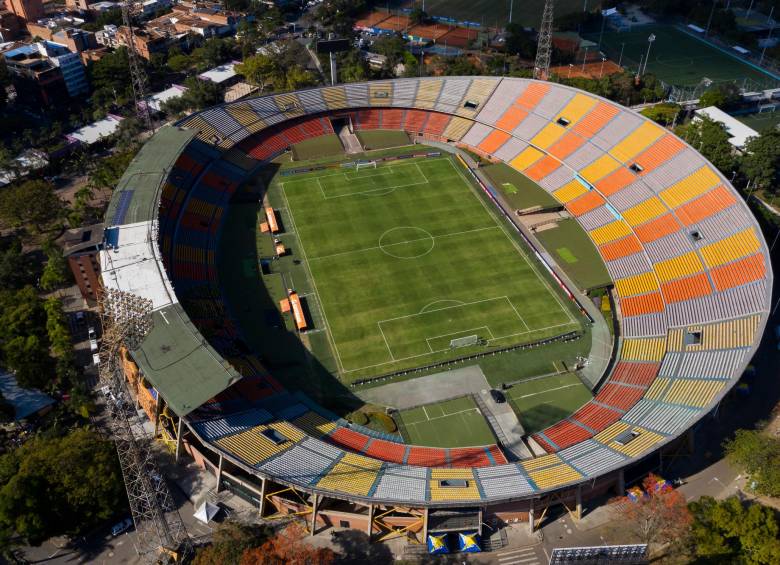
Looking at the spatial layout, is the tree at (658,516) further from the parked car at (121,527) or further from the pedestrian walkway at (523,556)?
the parked car at (121,527)

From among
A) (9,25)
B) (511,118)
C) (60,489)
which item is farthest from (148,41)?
(60,489)

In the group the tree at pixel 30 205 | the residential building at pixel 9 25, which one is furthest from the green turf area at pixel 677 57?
the residential building at pixel 9 25

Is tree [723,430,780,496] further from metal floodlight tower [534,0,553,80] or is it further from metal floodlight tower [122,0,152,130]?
metal floodlight tower [122,0,152,130]

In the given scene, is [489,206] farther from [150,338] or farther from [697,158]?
[150,338]

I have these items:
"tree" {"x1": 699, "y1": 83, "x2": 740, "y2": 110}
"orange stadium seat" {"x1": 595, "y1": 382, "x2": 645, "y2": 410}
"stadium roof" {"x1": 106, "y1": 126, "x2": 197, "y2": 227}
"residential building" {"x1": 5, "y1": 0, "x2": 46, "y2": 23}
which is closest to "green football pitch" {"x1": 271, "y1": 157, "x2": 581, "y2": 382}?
"orange stadium seat" {"x1": 595, "y1": 382, "x2": 645, "y2": 410}

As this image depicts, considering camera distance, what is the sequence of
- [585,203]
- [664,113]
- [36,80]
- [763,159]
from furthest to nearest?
[36,80]
[664,113]
[763,159]
[585,203]

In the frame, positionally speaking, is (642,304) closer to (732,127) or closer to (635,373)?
(635,373)
